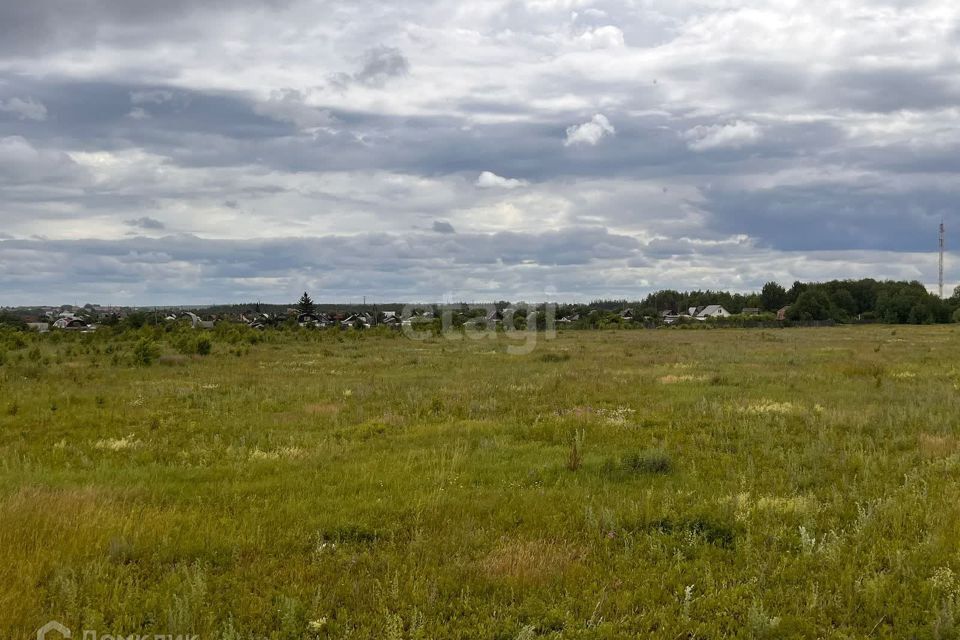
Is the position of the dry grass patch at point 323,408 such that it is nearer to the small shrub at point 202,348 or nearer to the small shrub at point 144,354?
the small shrub at point 144,354

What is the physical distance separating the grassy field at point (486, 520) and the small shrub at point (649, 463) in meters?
0.04

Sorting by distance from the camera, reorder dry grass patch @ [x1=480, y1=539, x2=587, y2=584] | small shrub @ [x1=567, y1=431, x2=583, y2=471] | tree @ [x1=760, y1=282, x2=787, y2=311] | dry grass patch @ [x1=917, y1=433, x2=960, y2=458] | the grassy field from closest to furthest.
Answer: the grassy field → dry grass patch @ [x1=480, y1=539, x2=587, y2=584] → small shrub @ [x1=567, y1=431, x2=583, y2=471] → dry grass patch @ [x1=917, y1=433, x2=960, y2=458] → tree @ [x1=760, y1=282, x2=787, y2=311]

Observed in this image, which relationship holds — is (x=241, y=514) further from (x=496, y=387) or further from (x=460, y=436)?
(x=496, y=387)

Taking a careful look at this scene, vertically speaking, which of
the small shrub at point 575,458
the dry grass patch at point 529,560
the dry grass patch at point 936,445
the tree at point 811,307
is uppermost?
the tree at point 811,307

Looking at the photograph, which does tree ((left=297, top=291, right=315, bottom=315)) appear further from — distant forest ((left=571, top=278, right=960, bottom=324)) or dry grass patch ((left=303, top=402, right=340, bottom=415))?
dry grass patch ((left=303, top=402, right=340, bottom=415))

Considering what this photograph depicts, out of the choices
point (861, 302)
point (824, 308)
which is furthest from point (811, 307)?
point (861, 302)

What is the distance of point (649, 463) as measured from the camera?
10.2 m


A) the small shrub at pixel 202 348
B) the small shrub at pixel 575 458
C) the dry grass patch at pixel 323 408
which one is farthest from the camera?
the small shrub at pixel 202 348

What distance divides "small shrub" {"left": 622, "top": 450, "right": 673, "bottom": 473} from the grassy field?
0.12ft

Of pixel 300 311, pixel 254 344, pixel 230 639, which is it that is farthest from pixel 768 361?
pixel 300 311

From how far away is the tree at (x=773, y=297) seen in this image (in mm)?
151500

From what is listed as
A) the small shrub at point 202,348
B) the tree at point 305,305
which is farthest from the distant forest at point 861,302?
the small shrub at point 202,348

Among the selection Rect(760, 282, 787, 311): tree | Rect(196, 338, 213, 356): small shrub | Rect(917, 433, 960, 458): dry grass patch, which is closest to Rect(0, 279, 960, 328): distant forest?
Rect(760, 282, 787, 311): tree

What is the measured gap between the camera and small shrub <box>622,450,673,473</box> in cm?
1020
